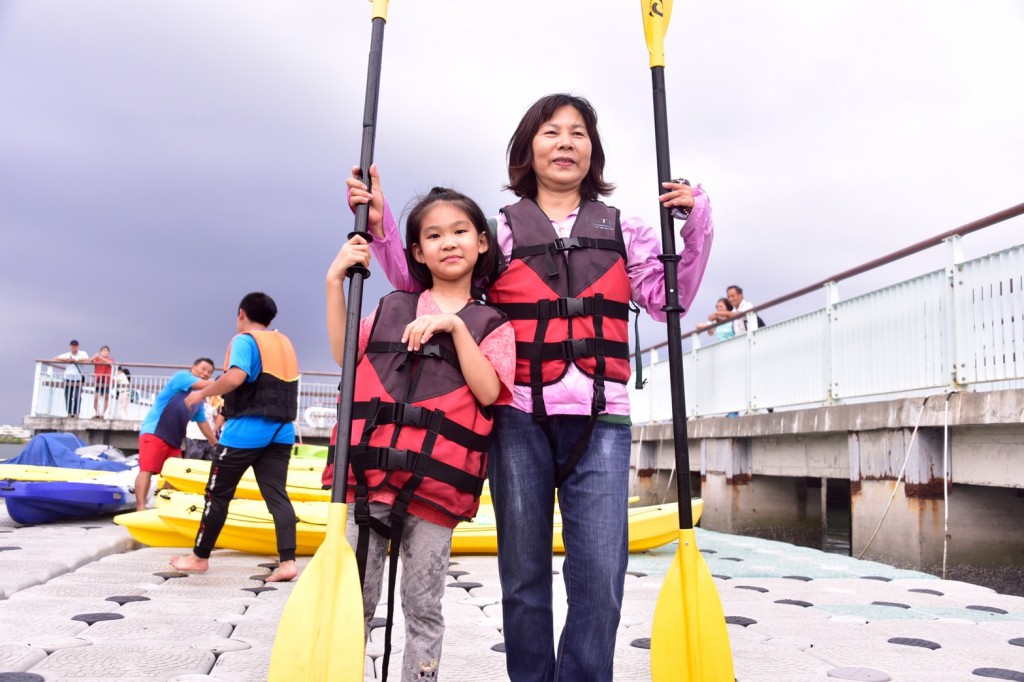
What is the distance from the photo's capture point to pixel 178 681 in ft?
8.43

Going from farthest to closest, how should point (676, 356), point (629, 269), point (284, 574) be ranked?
point (284, 574)
point (629, 269)
point (676, 356)

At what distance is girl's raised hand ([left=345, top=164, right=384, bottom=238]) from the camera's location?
219 cm

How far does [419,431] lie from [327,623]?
51 cm

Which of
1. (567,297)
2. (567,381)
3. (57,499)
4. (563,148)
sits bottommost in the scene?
(57,499)

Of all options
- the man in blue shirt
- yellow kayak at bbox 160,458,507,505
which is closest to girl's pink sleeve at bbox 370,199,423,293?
the man in blue shirt

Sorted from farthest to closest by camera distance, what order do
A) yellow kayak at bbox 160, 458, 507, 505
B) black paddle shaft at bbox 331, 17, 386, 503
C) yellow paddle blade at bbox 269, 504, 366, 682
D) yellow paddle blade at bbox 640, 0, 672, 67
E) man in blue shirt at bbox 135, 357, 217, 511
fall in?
1. yellow kayak at bbox 160, 458, 507, 505
2. man in blue shirt at bbox 135, 357, 217, 511
3. yellow paddle blade at bbox 640, 0, 672, 67
4. black paddle shaft at bbox 331, 17, 386, 503
5. yellow paddle blade at bbox 269, 504, 366, 682

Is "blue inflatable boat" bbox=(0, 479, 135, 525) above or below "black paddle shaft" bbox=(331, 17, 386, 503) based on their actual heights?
below

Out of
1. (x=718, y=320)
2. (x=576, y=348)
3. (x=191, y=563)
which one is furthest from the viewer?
(x=718, y=320)

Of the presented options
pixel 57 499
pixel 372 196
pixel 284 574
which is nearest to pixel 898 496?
pixel 284 574

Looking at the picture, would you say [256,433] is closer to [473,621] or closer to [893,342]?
[473,621]

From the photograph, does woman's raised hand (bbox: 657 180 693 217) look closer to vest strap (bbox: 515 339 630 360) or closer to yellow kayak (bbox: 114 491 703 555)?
vest strap (bbox: 515 339 630 360)

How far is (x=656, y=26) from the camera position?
2.51 metres

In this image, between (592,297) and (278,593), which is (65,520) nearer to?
(278,593)

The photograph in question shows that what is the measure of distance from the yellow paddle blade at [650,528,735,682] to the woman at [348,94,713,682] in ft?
0.54
